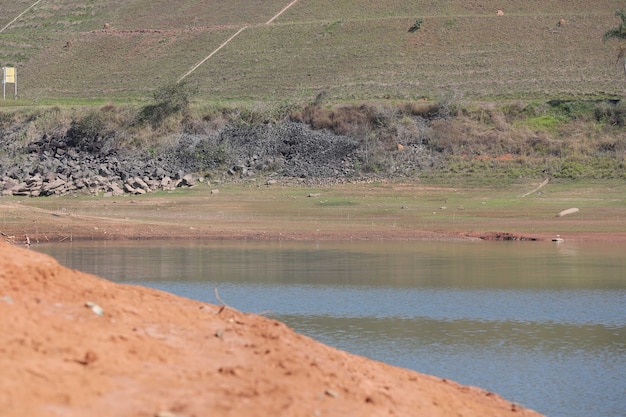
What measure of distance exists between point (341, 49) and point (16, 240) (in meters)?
40.5

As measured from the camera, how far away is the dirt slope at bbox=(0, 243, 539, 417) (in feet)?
24.5

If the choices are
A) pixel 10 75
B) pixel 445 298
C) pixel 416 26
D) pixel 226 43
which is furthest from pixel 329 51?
pixel 445 298

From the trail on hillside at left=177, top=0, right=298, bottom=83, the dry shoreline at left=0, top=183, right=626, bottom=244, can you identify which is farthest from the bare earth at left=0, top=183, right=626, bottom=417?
the trail on hillside at left=177, top=0, right=298, bottom=83

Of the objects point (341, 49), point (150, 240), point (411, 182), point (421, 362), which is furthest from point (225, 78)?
point (421, 362)

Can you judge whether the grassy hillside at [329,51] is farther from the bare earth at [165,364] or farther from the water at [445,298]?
the bare earth at [165,364]

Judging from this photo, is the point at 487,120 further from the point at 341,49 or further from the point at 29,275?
the point at 29,275

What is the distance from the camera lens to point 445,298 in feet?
72.3

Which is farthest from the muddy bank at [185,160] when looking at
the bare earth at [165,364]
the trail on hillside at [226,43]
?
the bare earth at [165,364]

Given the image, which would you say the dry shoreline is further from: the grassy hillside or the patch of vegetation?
the patch of vegetation

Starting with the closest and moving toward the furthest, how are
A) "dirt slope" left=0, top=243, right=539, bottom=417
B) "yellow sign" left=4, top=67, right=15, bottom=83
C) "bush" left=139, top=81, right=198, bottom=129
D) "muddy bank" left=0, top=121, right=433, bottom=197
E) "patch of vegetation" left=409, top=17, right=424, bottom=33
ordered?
"dirt slope" left=0, top=243, right=539, bottom=417
"muddy bank" left=0, top=121, right=433, bottom=197
"bush" left=139, top=81, right=198, bottom=129
"yellow sign" left=4, top=67, right=15, bottom=83
"patch of vegetation" left=409, top=17, right=424, bottom=33

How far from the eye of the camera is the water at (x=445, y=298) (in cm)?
1491

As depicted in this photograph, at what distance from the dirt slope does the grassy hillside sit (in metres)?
45.1

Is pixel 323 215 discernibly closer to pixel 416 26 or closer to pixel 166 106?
pixel 166 106

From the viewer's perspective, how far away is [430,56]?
65938 mm
